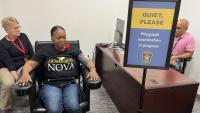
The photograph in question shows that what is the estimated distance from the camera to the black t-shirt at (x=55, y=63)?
208 cm

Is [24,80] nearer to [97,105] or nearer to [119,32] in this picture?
[97,105]

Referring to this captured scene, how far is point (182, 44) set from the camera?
2893 millimetres

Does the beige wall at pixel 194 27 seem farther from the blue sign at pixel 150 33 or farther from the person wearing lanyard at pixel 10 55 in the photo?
the person wearing lanyard at pixel 10 55

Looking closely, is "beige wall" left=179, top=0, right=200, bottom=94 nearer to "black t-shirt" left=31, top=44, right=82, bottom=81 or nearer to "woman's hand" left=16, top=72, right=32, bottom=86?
"black t-shirt" left=31, top=44, right=82, bottom=81

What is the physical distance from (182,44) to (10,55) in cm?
226

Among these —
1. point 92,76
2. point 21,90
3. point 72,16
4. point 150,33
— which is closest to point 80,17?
point 72,16

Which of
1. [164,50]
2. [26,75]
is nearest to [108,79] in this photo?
[26,75]

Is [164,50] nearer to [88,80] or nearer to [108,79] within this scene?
[88,80]

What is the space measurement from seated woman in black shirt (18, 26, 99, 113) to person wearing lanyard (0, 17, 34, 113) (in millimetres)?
473

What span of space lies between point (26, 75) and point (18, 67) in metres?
0.74

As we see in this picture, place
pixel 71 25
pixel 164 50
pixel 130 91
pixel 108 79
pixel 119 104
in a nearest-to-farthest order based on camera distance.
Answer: pixel 164 50 → pixel 130 91 → pixel 119 104 → pixel 108 79 → pixel 71 25

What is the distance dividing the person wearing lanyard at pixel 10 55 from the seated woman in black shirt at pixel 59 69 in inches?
18.6

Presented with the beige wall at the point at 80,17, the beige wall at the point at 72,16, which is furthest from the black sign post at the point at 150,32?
the beige wall at the point at 72,16

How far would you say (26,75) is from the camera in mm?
1866
